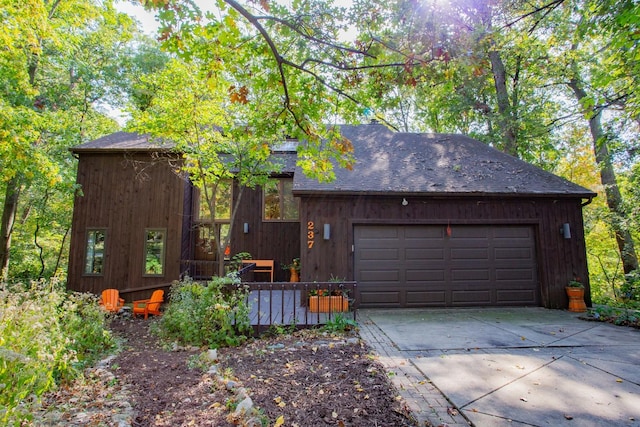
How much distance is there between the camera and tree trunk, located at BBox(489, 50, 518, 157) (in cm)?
1266

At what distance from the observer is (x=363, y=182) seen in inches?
326

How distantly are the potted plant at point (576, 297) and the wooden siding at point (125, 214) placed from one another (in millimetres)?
10570

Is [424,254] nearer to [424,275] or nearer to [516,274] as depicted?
[424,275]

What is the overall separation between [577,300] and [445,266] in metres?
3.09

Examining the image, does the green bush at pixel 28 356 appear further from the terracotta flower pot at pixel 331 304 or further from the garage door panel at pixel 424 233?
the garage door panel at pixel 424 233

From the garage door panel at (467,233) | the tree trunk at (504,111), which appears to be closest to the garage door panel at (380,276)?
the garage door panel at (467,233)

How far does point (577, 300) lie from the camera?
25.7 ft

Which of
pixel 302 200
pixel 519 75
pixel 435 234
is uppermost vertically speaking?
pixel 519 75

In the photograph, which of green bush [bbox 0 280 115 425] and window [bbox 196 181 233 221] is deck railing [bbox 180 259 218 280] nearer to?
window [bbox 196 181 233 221]

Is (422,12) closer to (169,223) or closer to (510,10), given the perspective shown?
(510,10)

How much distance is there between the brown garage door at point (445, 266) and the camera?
7965 millimetres

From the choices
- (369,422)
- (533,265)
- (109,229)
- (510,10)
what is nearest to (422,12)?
(510,10)

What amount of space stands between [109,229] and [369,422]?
1053 centimetres

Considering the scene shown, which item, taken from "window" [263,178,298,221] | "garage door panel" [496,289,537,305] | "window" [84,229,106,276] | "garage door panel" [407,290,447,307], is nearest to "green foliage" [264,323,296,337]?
"garage door panel" [407,290,447,307]
